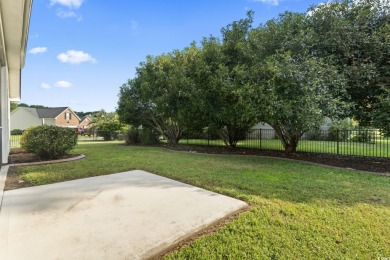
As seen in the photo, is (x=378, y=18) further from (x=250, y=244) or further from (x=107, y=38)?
(x=107, y=38)

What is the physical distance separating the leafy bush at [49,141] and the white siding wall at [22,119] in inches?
1424

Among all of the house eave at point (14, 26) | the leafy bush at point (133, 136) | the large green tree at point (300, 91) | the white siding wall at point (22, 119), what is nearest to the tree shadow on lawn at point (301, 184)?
the large green tree at point (300, 91)

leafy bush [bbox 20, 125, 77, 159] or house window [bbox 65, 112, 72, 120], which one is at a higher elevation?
house window [bbox 65, 112, 72, 120]

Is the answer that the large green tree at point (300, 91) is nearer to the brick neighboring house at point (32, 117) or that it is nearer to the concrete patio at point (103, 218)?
the concrete patio at point (103, 218)

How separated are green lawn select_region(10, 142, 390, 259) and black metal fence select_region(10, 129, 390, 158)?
16.5ft

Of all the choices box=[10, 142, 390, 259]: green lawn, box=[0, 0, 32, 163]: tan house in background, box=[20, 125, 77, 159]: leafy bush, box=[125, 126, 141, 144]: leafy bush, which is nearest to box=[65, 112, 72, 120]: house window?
box=[125, 126, 141, 144]: leafy bush

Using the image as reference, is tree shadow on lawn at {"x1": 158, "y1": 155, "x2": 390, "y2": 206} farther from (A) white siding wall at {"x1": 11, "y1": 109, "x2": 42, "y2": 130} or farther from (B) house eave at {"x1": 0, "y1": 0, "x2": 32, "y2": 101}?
(A) white siding wall at {"x1": 11, "y1": 109, "x2": 42, "y2": 130}

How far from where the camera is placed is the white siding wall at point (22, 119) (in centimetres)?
3628

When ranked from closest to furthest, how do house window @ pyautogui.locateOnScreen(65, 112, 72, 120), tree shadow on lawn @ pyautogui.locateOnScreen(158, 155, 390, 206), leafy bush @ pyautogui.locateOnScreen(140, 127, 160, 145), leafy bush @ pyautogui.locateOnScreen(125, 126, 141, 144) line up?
tree shadow on lawn @ pyautogui.locateOnScreen(158, 155, 390, 206)
leafy bush @ pyautogui.locateOnScreen(140, 127, 160, 145)
leafy bush @ pyautogui.locateOnScreen(125, 126, 141, 144)
house window @ pyautogui.locateOnScreen(65, 112, 72, 120)

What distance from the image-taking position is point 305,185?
4375mm

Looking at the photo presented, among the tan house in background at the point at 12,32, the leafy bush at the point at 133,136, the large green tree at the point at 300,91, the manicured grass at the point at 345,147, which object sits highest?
the tan house in background at the point at 12,32

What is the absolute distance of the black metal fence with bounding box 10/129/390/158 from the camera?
9359 millimetres

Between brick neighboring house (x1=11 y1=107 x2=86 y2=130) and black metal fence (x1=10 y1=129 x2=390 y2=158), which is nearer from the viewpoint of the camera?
black metal fence (x1=10 y1=129 x2=390 y2=158)

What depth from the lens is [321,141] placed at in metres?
14.2
